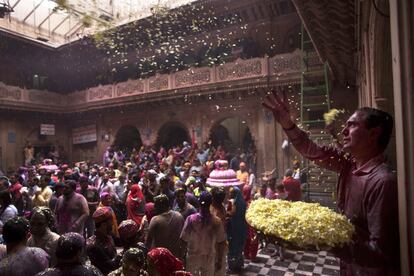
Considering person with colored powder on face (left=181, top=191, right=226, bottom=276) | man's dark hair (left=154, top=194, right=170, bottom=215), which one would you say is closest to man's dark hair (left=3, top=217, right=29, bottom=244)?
man's dark hair (left=154, top=194, right=170, bottom=215)

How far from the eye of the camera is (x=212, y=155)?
1264 centimetres

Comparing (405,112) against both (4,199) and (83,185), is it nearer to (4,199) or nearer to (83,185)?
(4,199)

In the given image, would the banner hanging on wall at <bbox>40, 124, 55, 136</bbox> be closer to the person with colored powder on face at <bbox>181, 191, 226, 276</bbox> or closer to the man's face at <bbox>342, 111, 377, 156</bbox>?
the person with colored powder on face at <bbox>181, 191, 226, 276</bbox>

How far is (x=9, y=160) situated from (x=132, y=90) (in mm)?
8869

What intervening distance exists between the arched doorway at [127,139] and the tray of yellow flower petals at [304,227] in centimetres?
1812

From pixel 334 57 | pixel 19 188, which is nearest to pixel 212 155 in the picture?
pixel 334 57

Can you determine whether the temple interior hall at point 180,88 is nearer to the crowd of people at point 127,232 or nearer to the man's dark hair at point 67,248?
the crowd of people at point 127,232

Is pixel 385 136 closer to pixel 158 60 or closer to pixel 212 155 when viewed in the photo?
pixel 212 155

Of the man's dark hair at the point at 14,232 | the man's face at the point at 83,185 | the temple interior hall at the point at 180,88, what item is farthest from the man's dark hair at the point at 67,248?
the man's face at the point at 83,185

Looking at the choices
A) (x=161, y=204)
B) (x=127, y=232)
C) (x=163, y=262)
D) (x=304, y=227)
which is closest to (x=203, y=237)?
(x=161, y=204)

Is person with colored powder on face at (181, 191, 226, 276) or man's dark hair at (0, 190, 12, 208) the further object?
man's dark hair at (0, 190, 12, 208)

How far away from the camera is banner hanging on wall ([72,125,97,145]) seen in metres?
19.5

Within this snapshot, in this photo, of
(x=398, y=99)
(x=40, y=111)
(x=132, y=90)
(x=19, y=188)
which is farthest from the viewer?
(x=40, y=111)

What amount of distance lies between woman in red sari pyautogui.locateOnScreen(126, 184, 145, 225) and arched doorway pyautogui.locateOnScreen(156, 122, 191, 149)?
11.0 metres
